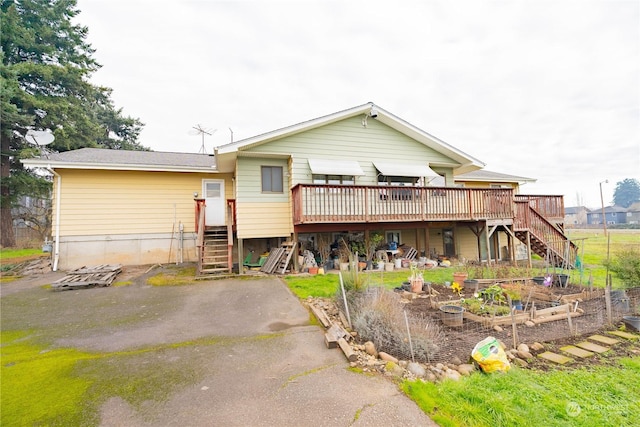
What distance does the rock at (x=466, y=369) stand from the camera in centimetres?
333

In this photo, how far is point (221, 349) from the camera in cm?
393

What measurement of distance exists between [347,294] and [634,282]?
7092mm

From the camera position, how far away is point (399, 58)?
13180 mm

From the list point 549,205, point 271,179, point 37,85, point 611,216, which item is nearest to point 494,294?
point 271,179

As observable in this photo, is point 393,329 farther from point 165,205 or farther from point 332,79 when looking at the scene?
point 332,79

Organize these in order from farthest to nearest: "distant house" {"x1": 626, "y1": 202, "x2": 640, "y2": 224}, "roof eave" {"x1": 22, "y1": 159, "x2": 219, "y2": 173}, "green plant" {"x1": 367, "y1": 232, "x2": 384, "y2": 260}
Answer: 1. "distant house" {"x1": 626, "y1": 202, "x2": 640, "y2": 224}
2. "green plant" {"x1": 367, "y1": 232, "x2": 384, "y2": 260}
3. "roof eave" {"x1": 22, "y1": 159, "x2": 219, "y2": 173}

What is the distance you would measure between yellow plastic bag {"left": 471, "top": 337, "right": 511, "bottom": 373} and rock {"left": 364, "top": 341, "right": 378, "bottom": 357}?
1.29 m

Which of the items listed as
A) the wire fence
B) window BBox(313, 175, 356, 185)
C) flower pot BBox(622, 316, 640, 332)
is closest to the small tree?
the wire fence

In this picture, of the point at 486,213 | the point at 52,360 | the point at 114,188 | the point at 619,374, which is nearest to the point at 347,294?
the point at 619,374

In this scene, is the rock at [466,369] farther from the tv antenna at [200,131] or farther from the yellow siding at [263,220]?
the tv antenna at [200,131]

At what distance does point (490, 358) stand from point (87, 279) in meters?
9.86

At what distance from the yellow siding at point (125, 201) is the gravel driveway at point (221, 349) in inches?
128

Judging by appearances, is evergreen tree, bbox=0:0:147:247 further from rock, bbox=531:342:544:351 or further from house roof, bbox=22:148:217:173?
rock, bbox=531:342:544:351

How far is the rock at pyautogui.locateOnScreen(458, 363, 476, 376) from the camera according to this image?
3.33 meters
